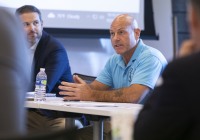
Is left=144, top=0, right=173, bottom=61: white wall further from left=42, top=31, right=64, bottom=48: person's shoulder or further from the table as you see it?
the table

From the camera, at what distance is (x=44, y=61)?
12.5 feet

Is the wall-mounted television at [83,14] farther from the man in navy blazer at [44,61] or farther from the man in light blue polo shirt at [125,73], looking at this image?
the man in light blue polo shirt at [125,73]

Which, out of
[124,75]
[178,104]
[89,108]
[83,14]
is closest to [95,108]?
[89,108]

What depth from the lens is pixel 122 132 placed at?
5.55 feet

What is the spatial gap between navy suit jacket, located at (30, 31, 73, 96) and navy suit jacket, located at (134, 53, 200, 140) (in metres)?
2.45

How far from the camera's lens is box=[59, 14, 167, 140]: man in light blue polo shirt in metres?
3.08

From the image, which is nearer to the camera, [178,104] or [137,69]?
[178,104]

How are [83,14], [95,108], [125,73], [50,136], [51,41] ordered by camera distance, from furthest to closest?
[83,14] < [51,41] < [125,73] < [95,108] < [50,136]

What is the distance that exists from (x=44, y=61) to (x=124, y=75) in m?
0.79

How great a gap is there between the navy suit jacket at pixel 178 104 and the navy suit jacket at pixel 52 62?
8.04ft

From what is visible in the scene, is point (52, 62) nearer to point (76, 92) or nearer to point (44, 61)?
point (44, 61)

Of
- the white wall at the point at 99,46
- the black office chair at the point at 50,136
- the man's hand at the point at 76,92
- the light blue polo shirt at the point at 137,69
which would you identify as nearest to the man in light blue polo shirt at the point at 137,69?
the light blue polo shirt at the point at 137,69

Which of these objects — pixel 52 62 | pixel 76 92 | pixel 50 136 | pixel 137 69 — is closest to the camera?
pixel 50 136

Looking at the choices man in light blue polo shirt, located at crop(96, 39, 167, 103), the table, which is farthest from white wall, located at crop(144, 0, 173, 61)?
the table
